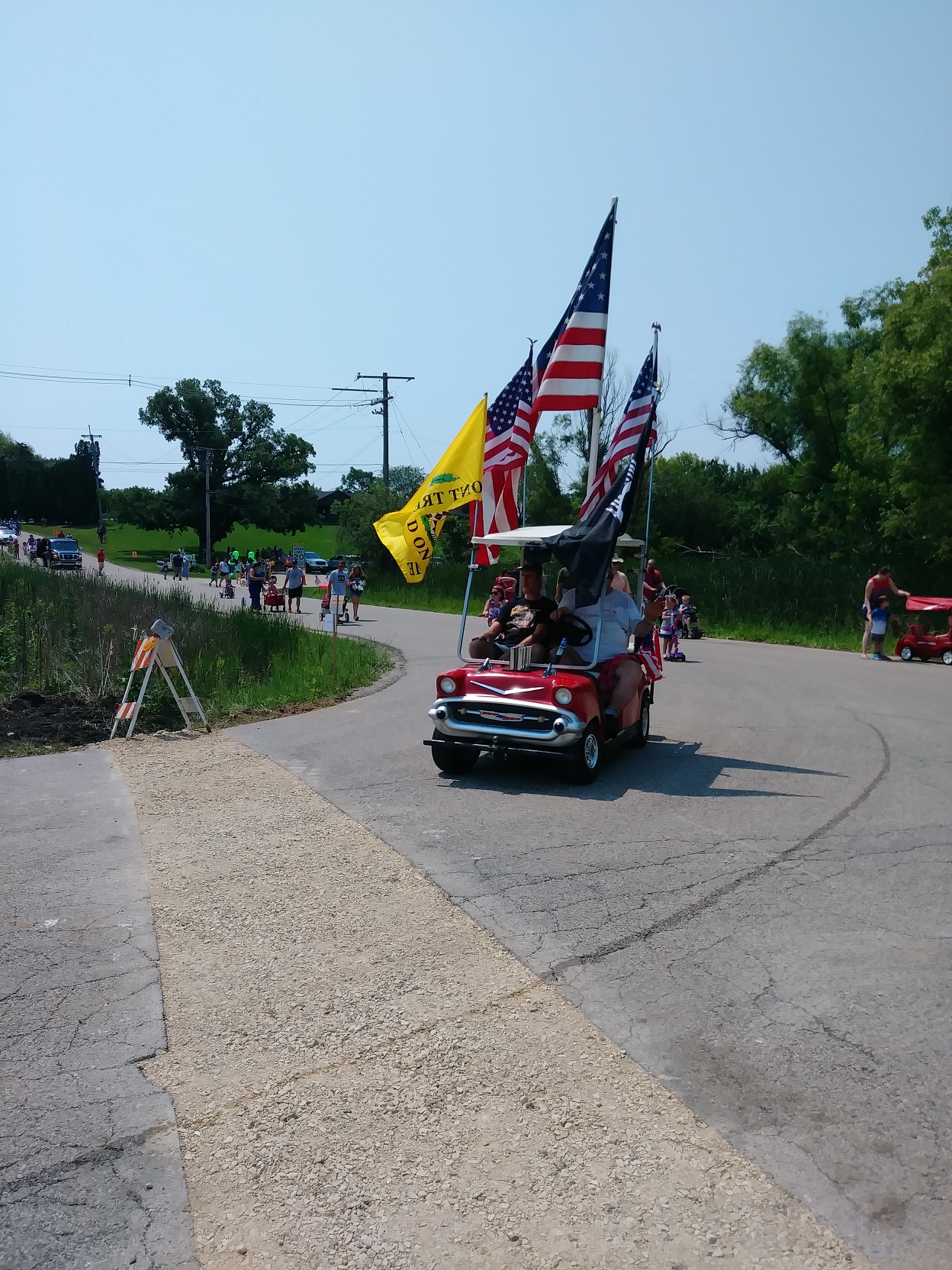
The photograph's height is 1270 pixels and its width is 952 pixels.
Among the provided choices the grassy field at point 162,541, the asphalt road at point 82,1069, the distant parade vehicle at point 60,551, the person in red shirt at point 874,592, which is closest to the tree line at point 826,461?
the person in red shirt at point 874,592

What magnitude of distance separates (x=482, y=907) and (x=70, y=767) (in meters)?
5.67

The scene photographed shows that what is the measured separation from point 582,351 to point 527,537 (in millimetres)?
2718

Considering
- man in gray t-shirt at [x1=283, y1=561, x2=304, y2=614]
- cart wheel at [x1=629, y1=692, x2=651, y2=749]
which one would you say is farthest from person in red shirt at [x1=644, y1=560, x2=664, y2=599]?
man in gray t-shirt at [x1=283, y1=561, x2=304, y2=614]

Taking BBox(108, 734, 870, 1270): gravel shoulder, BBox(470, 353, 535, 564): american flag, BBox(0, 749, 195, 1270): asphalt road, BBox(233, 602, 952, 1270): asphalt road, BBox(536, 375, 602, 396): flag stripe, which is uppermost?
BBox(536, 375, 602, 396): flag stripe

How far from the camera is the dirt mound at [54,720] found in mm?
11695

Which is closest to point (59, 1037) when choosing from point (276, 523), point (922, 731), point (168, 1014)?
point (168, 1014)

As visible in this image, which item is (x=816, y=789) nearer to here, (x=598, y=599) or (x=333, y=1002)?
(x=598, y=599)

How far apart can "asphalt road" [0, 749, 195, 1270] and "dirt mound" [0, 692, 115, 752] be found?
13.8 feet

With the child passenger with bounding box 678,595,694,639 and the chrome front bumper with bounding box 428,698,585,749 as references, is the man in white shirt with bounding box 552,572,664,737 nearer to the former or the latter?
the chrome front bumper with bounding box 428,698,585,749

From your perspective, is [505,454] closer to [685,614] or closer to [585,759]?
[585,759]

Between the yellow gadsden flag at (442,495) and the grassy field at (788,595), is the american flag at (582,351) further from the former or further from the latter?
the grassy field at (788,595)

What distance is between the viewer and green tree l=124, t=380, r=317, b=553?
3979 inches

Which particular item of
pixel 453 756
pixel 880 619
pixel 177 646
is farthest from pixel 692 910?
pixel 880 619

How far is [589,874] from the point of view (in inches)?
266
